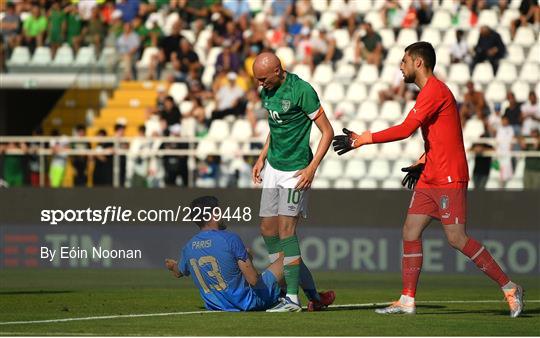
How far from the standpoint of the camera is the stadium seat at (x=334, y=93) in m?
26.3

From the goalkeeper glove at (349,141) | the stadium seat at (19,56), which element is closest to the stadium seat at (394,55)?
the stadium seat at (19,56)

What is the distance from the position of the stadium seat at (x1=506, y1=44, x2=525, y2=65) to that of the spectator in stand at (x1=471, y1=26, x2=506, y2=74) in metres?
0.21

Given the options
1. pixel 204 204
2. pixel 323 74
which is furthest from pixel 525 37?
pixel 204 204

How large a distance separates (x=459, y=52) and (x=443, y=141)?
14183mm

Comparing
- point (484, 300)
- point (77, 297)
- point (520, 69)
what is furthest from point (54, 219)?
point (520, 69)

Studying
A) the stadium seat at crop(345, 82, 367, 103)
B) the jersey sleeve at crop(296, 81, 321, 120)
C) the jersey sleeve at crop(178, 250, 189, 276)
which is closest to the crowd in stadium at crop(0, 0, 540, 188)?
the stadium seat at crop(345, 82, 367, 103)

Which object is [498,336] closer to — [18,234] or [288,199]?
[288,199]

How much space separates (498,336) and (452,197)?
79.3 inches

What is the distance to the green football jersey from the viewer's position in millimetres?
12570

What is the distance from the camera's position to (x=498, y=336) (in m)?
10.6

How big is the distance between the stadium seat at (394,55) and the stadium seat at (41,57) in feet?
23.6

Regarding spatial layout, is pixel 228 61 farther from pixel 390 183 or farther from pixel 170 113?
pixel 390 183

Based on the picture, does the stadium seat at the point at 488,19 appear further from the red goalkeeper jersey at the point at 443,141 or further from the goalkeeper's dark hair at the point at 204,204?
the goalkeeper's dark hair at the point at 204,204

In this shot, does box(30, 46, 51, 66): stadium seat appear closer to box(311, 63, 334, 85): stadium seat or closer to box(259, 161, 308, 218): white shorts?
box(311, 63, 334, 85): stadium seat
